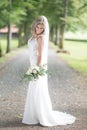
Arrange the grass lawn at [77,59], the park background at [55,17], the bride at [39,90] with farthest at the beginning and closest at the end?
the park background at [55,17]
the grass lawn at [77,59]
the bride at [39,90]

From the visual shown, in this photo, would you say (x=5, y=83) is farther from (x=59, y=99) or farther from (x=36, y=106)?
(x=36, y=106)

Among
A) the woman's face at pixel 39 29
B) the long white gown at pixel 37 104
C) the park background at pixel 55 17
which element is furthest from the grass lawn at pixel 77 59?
the woman's face at pixel 39 29

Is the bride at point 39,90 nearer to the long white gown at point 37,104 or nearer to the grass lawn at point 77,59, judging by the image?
the long white gown at point 37,104

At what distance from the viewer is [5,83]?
15.7 metres

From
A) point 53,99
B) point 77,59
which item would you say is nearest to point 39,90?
point 53,99

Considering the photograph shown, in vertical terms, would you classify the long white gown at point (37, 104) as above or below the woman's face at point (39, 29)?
below

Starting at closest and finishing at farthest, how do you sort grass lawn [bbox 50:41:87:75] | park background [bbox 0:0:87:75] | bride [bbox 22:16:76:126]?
bride [bbox 22:16:76:126]
grass lawn [bbox 50:41:87:75]
park background [bbox 0:0:87:75]

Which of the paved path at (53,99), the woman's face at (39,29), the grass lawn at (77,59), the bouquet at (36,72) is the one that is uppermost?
the woman's face at (39,29)

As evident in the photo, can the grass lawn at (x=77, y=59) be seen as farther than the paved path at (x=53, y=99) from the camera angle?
Yes

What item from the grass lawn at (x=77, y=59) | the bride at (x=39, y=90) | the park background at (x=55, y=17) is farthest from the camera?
the park background at (x=55, y=17)

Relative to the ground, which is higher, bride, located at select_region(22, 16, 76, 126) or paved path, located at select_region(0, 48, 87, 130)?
bride, located at select_region(22, 16, 76, 126)

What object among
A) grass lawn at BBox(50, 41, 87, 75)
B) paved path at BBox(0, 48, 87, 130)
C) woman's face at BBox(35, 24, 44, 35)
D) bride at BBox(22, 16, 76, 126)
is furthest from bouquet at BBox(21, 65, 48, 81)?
grass lawn at BBox(50, 41, 87, 75)

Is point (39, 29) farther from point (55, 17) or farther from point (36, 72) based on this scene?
point (55, 17)

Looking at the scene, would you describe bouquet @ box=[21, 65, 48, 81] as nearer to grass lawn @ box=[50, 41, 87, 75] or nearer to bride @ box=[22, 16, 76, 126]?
bride @ box=[22, 16, 76, 126]
